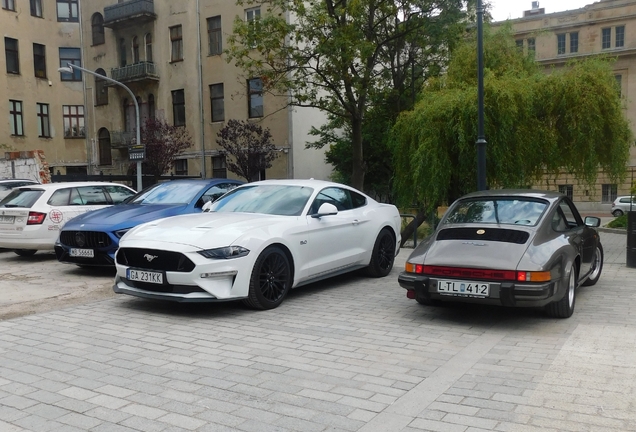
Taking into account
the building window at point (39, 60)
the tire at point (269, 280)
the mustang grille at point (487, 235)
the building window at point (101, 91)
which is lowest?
the tire at point (269, 280)

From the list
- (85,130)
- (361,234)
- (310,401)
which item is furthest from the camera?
(85,130)

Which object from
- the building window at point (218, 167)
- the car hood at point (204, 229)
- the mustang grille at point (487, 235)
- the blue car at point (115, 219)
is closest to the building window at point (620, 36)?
the building window at point (218, 167)

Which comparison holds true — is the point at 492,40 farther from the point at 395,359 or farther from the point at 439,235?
the point at 395,359

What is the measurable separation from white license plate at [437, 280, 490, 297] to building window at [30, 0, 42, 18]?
4071 centimetres

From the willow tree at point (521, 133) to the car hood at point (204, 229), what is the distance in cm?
618

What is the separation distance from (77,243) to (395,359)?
21.2 ft

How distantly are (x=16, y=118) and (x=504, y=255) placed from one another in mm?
38877

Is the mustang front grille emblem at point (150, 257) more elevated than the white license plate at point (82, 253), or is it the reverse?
the mustang front grille emblem at point (150, 257)

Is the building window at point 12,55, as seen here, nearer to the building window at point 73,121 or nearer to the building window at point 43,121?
the building window at point 43,121

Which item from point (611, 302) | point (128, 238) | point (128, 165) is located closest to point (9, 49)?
point (128, 165)

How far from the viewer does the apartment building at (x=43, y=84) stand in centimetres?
3769

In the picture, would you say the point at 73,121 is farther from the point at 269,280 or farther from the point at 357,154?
the point at 269,280

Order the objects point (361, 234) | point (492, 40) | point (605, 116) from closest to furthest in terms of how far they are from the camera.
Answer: point (361, 234), point (605, 116), point (492, 40)

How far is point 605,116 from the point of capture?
13.1 metres
